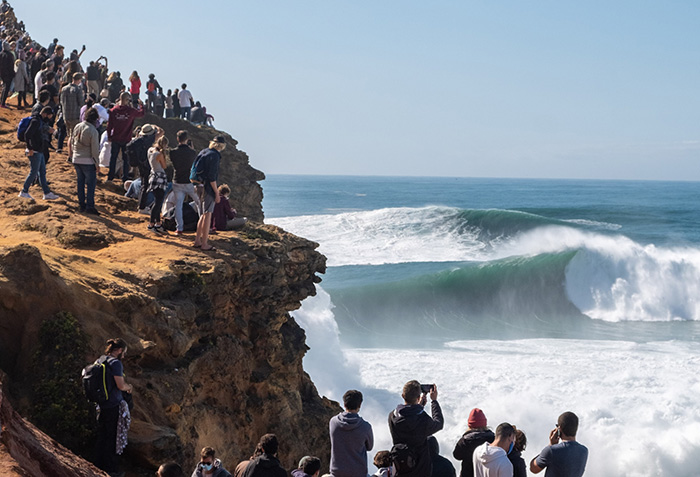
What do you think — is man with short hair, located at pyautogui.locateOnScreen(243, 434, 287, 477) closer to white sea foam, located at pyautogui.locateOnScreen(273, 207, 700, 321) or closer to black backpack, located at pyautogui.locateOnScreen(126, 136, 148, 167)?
black backpack, located at pyautogui.locateOnScreen(126, 136, 148, 167)

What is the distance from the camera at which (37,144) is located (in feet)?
36.1

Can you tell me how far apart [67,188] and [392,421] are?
8.55 meters

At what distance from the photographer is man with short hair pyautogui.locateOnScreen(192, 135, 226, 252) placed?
980cm

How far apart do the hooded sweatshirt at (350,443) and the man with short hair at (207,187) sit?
15.2 ft

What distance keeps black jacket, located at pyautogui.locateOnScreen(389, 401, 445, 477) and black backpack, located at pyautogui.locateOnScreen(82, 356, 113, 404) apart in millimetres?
2299

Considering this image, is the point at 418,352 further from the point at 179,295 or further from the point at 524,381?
the point at 179,295

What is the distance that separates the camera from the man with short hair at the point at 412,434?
229 inches

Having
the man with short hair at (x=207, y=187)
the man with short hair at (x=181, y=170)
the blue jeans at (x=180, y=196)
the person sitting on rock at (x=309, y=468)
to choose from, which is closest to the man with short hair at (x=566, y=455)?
the person sitting on rock at (x=309, y=468)

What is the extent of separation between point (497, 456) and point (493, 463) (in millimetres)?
58

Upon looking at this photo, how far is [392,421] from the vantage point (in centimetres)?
596

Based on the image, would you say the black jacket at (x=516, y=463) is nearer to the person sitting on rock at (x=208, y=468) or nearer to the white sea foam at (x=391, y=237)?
the person sitting on rock at (x=208, y=468)

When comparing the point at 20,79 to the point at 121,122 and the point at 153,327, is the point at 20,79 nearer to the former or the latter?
the point at 121,122

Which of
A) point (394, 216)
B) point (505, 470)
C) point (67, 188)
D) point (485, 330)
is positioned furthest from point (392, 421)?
point (394, 216)

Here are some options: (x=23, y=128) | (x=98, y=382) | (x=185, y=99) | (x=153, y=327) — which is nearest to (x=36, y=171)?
(x=23, y=128)
